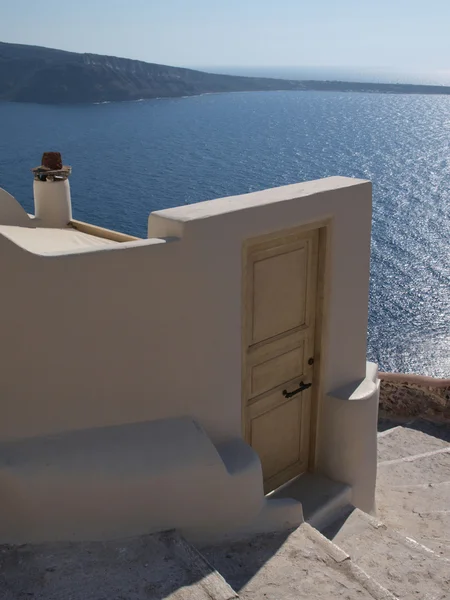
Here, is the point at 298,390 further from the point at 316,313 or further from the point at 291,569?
the point at 291,569

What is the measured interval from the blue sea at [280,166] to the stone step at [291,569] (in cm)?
2399

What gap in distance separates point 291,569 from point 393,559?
1.32m

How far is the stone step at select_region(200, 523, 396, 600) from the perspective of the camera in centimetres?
434

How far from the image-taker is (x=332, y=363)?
6367mm

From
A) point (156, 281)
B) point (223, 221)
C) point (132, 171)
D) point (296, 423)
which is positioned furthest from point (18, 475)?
point (132, 171)

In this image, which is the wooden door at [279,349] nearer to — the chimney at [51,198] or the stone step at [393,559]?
the stone step at [393,559]

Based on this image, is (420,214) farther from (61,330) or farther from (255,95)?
(255,95)

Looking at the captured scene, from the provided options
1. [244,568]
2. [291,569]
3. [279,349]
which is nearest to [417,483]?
[279,349]

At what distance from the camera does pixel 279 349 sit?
588 centimetres

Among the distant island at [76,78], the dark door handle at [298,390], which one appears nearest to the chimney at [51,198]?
the dark door handle at [298,390]

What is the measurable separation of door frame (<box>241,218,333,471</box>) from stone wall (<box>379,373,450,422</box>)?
4.26m

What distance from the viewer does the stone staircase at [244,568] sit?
3.91 metres

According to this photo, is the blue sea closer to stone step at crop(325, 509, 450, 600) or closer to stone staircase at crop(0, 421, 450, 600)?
stone step at crop(325, 509, 450, 600)

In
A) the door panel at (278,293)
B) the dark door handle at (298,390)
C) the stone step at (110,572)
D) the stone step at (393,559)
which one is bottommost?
the stone step at (393,559)
